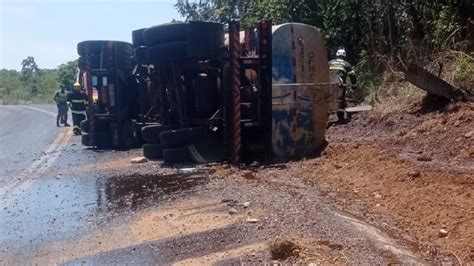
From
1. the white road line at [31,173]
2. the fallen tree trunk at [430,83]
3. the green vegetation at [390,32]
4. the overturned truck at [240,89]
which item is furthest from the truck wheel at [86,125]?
the fallen tree trunk at [430,83]

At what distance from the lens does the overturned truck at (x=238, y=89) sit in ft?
26.3

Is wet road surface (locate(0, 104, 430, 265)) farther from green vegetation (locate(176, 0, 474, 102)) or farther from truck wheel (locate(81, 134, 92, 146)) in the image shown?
green vegetation (locate(176, 0, 474, 102))

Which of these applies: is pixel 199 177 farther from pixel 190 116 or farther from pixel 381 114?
pixel 381 114

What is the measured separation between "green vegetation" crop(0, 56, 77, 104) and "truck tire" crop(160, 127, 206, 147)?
47.0 metres

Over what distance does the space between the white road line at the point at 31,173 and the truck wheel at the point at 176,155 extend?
71.1 inches

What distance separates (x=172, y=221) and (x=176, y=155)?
3.38 m

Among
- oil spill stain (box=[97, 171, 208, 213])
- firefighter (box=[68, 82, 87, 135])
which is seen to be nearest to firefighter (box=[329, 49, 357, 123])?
oil spill stain (box=[97, 171, 208, 213])

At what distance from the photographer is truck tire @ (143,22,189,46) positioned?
8.38 m

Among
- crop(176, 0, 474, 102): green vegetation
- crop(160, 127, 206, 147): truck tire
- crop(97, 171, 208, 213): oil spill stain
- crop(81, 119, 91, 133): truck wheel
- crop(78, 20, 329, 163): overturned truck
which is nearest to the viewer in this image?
crop(97, 171, 208, 213): oil spill stain

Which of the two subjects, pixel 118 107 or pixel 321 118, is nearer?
pixel 321 118

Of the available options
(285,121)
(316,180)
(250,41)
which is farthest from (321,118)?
(316,180)

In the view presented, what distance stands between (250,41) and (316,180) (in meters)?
2.68

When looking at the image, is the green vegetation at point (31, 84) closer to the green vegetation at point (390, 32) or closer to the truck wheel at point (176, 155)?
the green vegetation at point (390, 32)

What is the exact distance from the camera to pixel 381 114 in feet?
31.7
